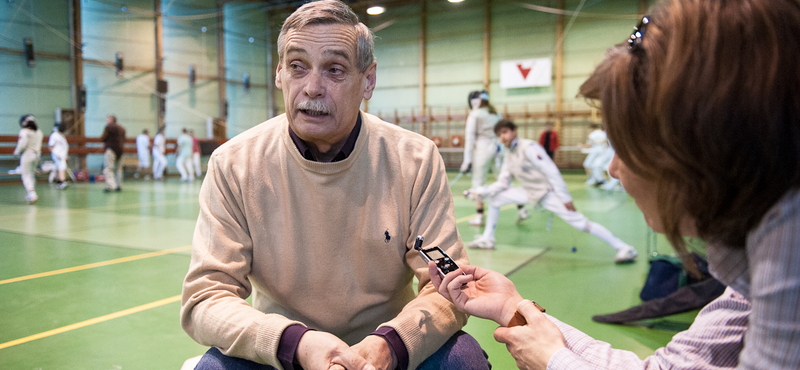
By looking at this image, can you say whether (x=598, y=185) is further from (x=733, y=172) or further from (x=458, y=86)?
(x=733, y=172)

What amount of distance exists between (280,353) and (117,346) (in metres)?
1.94

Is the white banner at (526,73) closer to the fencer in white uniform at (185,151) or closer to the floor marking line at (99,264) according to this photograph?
the fencer in white uniform at (185,151)

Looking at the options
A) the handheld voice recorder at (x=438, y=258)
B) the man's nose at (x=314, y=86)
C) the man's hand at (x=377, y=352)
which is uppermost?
the man's nose at (x=314, y=86)

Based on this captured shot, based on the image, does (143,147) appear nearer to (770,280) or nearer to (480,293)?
(480,293)

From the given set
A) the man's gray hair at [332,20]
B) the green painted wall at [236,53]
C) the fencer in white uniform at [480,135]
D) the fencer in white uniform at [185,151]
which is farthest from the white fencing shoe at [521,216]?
the fencer in white uniform at [185,151]

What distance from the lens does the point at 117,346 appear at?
2734 millimetres

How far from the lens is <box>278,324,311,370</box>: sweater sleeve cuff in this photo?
4.20 feet

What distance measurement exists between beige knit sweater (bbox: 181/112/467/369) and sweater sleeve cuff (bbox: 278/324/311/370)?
0.73 ft

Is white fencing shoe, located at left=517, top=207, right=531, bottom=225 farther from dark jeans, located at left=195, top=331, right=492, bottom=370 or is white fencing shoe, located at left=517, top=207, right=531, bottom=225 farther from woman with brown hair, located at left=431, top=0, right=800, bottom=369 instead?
woman with brown hair, located at left=431, top=0, right=800, bottom=369

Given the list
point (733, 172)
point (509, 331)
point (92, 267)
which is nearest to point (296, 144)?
point (509, 331)

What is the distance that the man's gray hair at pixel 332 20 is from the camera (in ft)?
5.03

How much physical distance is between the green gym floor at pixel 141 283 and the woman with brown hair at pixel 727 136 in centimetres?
198

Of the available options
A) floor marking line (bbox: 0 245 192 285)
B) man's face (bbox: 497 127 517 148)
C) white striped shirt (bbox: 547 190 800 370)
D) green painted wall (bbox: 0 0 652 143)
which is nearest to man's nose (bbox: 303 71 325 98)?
white striped shirt (bbox: 547 190 800 370)

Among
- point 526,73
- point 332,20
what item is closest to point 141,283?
point 332,20
